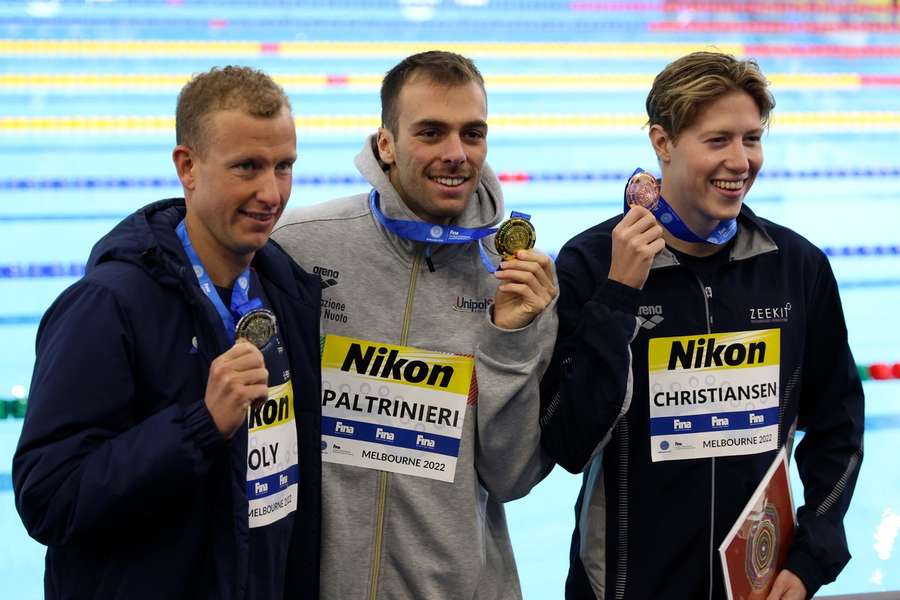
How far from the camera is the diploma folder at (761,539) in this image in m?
2.25

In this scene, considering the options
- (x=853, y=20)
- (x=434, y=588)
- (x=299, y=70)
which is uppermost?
(x=853, y=20)

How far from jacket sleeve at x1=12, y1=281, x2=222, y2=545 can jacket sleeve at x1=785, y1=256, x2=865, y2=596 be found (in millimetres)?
1325

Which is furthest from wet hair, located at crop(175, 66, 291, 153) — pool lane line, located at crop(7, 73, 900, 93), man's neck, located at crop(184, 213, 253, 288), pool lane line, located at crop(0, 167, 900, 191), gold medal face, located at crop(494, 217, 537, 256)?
pool lane line, located at crop(7, 73, 900, 93)

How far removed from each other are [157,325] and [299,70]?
9239mm

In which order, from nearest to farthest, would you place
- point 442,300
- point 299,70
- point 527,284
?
point 527,284 → point 442,300 → point 299,70

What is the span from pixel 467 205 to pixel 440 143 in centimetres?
16

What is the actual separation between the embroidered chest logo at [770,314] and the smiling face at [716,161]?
0.64ft

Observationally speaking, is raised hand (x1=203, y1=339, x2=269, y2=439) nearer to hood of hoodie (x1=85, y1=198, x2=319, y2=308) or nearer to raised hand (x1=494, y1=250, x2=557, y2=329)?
hood of hoodie (x1=85, y1=198, x2=319, y2=308)

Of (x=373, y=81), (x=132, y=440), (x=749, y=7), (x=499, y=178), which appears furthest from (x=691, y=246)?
(x=749, y=7)

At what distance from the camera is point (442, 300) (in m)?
2.30

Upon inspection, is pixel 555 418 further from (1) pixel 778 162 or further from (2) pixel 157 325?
(1) pixel 778 162

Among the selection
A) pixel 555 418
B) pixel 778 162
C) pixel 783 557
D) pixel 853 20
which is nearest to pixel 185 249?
pixel 555 418

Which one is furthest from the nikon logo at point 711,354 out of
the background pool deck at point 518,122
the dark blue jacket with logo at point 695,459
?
the background pool deck at point 518,122

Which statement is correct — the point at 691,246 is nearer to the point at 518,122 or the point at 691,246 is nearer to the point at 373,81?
the point at 518,122
